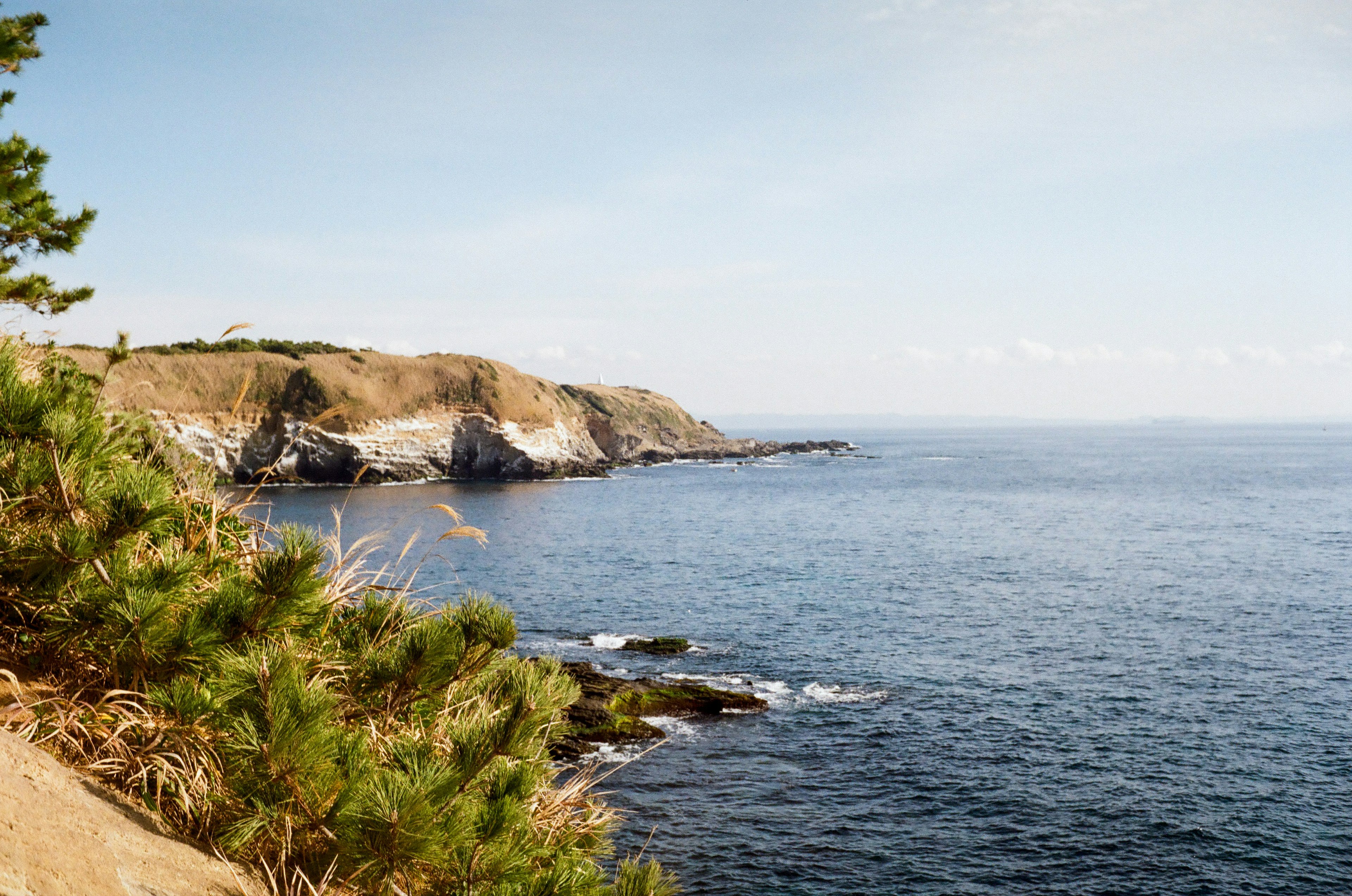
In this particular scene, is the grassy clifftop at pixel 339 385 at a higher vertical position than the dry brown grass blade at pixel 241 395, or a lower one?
higher

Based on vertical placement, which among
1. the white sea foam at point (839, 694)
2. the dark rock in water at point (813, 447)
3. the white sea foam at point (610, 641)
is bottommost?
the white sea foam at point (839, 694)

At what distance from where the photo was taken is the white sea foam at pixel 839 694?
91.1 feet

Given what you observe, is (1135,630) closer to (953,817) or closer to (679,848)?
(953,817)

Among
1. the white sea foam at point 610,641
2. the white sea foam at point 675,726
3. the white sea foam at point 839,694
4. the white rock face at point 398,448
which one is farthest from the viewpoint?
the white rock face at point 398,448

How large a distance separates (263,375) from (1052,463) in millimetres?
110433

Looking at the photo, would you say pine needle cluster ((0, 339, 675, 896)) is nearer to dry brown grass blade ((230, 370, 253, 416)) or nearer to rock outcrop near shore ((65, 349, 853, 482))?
dry brown grass blade ((230, 370, 253, 416))

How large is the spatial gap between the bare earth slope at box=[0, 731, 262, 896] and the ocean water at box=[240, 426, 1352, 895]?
799cm

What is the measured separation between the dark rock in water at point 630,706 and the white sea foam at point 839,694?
1.83 meters

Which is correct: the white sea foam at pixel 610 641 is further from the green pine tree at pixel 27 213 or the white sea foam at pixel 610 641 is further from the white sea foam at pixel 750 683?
the green pine tree at pixel 27 213

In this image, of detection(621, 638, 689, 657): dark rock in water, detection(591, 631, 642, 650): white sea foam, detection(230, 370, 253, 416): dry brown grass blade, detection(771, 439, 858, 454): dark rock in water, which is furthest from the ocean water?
detection(771, 439, 858, 454): dark rock in water

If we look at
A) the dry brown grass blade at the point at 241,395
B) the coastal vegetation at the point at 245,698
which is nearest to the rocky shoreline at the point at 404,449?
the dry brown grass blade at the point at 241,395

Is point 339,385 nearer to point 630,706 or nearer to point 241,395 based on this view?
point 630,706

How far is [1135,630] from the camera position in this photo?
34.8 m

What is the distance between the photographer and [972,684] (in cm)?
2897
